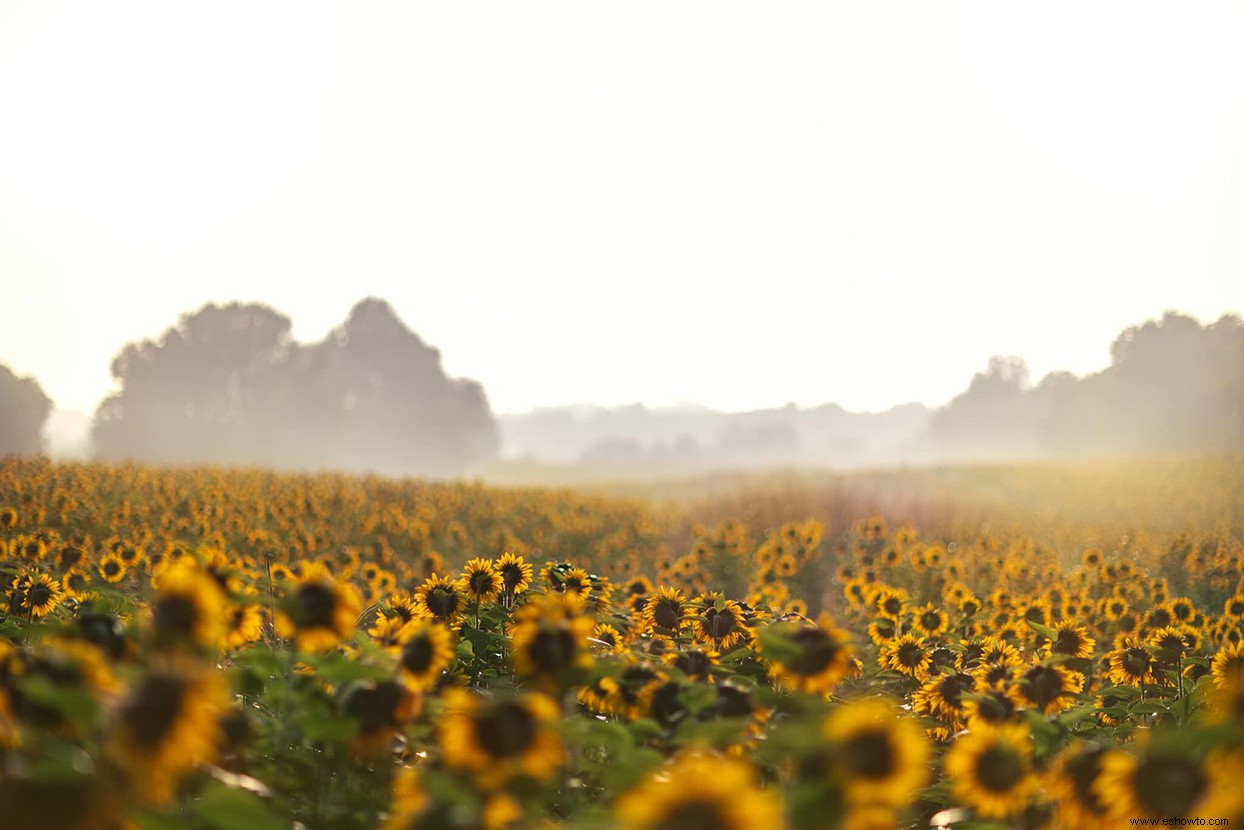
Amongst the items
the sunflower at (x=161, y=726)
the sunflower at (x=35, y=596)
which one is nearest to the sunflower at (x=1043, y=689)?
the sunflower at (x=161, y=726)

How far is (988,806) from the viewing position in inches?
77.8

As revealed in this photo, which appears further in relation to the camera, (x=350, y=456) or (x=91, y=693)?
(x=350, y=456)

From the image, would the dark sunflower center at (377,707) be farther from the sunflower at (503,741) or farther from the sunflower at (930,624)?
the sunflower at (930,624)

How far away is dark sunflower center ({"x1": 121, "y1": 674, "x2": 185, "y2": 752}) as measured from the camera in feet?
4.25

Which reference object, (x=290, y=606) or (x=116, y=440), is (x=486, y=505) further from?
(x=116, y=440)

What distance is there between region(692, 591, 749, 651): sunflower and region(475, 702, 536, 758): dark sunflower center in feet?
5.86

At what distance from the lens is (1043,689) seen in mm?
2789

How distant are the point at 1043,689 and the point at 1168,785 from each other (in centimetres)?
128

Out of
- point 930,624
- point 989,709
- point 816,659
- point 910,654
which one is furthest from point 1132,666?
point 816,659

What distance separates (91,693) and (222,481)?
519 inches

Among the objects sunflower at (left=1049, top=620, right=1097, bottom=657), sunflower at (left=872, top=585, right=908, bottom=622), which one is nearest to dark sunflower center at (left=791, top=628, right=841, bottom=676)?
sunflower at (left=1049, top=620, right=1097, bottom=657)

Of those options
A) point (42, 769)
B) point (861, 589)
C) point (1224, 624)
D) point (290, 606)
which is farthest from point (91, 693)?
point (861, 589)

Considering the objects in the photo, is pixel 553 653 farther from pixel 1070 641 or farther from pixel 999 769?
pixel 1070 641

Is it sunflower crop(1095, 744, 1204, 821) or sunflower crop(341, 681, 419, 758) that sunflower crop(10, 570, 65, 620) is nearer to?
sunflower crop(341, 681, 419, 758)
